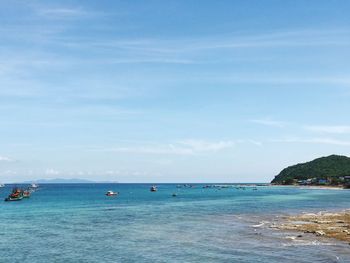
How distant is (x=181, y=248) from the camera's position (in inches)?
2167

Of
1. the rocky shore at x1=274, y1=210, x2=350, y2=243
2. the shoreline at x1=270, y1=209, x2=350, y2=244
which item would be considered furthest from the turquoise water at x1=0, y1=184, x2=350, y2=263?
the rocky shore at x1=274, y1=210, x2=350, y2=243

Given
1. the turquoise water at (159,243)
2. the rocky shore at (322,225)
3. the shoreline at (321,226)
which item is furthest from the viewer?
the rocky shore at (322,225)

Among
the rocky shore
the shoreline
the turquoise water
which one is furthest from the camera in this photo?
the rocky shore

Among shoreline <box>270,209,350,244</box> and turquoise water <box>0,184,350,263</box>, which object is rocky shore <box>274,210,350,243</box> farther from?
turquoise water <box>0,184,350,263</box>

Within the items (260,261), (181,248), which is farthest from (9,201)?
(260,261)

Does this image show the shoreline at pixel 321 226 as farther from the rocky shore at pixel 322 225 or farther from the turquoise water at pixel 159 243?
the turquoise water at pixel 159 243

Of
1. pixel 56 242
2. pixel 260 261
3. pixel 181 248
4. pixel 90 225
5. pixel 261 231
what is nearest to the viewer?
pixel 260 261

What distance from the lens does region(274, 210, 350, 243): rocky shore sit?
63500 mm

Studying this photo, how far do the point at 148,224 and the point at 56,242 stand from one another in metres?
22.6

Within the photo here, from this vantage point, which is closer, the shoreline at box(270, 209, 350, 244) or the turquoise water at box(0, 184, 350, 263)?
the turquoise water at box(0, 184, 350, 263)

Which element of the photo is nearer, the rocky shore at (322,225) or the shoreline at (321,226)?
the shoreline at (321,226)

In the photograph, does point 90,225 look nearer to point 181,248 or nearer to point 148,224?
point 148,224

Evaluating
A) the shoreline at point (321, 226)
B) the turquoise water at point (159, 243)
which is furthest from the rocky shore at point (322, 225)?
the turquoise water at point (159, 243)

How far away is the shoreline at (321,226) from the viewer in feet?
208
